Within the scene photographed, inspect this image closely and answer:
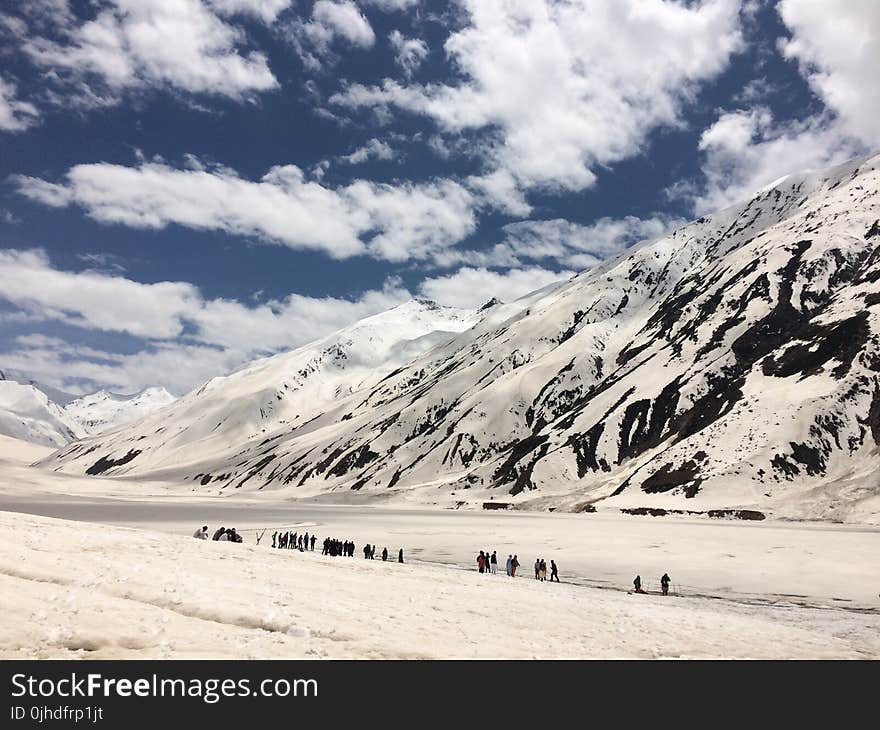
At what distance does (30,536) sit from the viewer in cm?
1962

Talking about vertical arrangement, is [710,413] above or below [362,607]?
above

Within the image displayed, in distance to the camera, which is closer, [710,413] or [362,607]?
[362,607]

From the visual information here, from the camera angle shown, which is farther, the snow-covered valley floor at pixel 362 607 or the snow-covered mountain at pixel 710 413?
the snow-covered mountain at pixel 710 413

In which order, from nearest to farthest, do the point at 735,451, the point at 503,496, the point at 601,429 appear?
the point at 735,451, the point at 503,496, the point at 601,429

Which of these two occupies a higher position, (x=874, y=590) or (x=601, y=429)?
(x=601, y=429)

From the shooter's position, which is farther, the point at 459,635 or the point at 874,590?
the point at 874,590

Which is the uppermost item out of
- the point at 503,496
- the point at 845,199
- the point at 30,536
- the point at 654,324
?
the point at 845,199

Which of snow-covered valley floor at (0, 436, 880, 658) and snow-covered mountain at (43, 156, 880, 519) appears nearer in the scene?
snow-covered valley floor at (0, 436, 880, 658)
